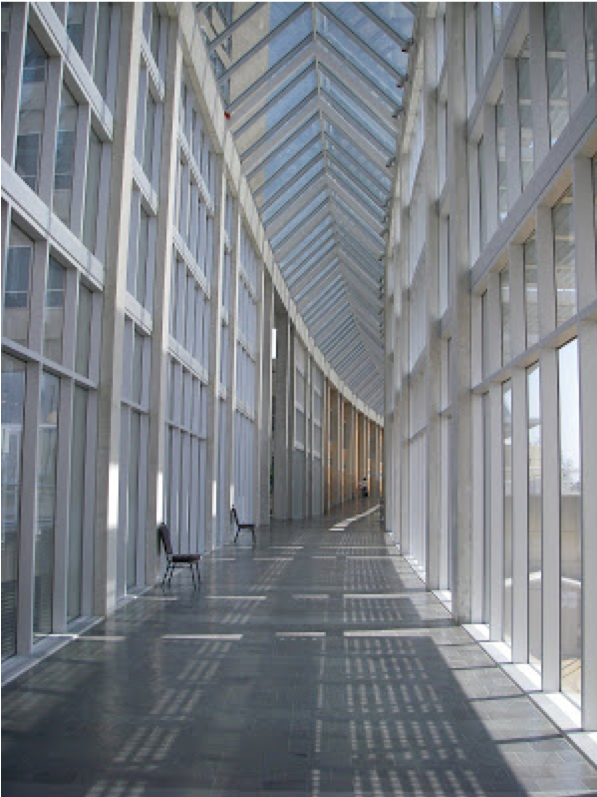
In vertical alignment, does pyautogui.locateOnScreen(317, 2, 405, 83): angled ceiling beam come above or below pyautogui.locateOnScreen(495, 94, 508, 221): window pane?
above

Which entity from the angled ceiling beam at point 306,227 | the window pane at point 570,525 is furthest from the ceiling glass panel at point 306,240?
the window pane at point 570,525

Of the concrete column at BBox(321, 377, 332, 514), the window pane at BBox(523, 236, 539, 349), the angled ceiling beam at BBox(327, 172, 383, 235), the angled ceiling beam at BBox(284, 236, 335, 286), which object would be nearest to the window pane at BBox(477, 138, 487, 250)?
the window pane at BBox(523, 236, 539, 349)

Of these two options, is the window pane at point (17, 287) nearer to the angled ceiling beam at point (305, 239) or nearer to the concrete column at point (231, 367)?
the concrete column at point (231, 367)

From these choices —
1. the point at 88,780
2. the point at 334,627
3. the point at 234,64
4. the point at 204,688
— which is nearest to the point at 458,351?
the point at 334,627

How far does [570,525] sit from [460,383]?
377 centimetres

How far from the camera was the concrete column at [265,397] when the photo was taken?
2509cm

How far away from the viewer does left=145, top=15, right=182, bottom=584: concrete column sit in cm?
1152

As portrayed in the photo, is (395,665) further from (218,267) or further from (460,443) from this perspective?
(218,267)

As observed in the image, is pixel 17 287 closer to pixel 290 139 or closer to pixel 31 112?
pixel 31 112

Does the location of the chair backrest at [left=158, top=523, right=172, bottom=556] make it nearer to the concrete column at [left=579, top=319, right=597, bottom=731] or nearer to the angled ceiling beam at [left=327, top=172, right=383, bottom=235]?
the concrete column at [left=579, top=319, right=597, bottom=731]

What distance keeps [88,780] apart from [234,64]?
13.6 metres

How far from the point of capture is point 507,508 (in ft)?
25.1

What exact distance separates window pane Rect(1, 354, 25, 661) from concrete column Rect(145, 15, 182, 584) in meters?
4.96

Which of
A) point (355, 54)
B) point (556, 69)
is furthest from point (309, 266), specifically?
point (556, 69)
